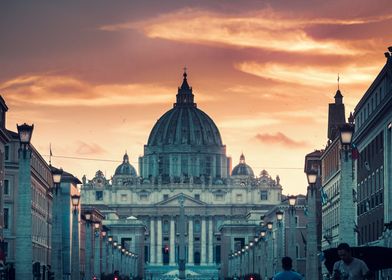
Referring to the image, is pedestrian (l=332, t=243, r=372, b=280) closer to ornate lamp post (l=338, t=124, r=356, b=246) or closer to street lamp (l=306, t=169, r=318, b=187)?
ornate lamp post (l=338, t=124, r=356, b=246)

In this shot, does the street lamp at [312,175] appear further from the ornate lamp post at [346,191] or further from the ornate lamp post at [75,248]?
the ornate lamp post at [75,248]

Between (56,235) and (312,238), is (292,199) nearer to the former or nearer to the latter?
(312,238)

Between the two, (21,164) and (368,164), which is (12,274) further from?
(368,164)

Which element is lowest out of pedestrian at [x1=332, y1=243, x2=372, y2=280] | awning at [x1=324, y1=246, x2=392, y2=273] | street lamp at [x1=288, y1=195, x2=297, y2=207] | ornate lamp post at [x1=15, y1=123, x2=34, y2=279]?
pedestrian at [x1=332, y1=243, x2=372, y2=280]

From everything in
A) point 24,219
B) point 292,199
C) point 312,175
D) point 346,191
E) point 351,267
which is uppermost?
point 292,199

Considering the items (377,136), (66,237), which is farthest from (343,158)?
(66,237)

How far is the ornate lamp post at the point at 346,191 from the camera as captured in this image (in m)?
44.3

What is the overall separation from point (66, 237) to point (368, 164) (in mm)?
60308

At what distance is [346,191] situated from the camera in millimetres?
A: 45312

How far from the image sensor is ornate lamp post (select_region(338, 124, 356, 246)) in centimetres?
4431

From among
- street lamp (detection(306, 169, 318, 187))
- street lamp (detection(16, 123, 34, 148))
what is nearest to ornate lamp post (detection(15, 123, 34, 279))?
street lamp (detection(16, 123, 34, 148))

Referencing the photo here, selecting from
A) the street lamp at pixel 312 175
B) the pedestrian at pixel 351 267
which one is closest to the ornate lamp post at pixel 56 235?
the street lamp at pixel 312 175

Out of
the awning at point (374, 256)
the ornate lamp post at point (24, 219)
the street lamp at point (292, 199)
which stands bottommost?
the awning at point (374, 256)

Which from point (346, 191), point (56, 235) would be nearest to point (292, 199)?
point (56, 235)
